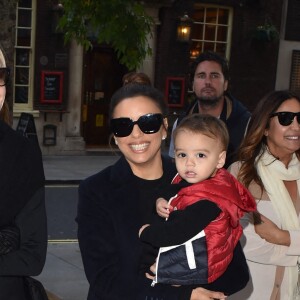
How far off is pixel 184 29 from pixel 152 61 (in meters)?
1.18

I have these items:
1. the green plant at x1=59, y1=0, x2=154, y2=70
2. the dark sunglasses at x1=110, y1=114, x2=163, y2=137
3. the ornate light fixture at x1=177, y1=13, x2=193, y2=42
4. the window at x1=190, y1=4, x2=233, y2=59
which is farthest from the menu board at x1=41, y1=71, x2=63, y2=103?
the dark sunglasses at x1=110, y1=114, x2=163, y2=137

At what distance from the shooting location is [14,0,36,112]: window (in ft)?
51.9

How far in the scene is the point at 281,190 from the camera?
137 inches

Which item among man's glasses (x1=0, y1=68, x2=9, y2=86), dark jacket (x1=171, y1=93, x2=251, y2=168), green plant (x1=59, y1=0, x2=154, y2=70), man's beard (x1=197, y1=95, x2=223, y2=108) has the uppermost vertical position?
green plant (x1=59, y1=0, x2=154, y2=70)

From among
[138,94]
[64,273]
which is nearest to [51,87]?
[64,273]

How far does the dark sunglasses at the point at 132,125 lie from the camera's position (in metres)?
2.81

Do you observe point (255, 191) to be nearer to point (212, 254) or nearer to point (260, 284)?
point (260, 284)

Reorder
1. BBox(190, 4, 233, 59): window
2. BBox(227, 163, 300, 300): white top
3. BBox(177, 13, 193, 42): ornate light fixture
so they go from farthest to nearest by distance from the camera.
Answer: BBox(190, 4, 233, 59): window → BBox(177, 13, 193, 42): ornate light fixture → BBox(227, 163, 300, 300): white top

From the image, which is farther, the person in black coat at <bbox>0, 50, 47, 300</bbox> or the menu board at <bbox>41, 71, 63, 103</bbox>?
the menu board at <bbox>41, 71, 63, 103</bbox>

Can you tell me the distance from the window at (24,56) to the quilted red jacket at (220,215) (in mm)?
13708

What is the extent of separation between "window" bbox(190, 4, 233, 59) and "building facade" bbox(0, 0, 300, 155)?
0.03m

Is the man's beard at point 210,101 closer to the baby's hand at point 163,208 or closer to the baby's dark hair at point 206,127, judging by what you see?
the baby's dark hair at point 206,127

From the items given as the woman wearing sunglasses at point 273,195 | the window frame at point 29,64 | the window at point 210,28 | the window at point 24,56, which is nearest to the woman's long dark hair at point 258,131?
the woman wearing sunglasses at point 273,195

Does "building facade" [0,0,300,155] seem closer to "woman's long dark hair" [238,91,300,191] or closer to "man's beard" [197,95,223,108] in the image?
"man's beard" [197,95,223,108]
